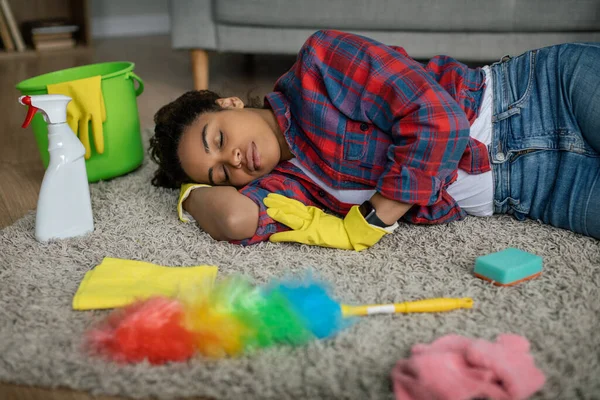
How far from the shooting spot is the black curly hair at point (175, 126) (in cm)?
112

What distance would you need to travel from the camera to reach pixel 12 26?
323 cm

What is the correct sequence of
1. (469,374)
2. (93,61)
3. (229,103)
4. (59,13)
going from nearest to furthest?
(469,374) < (229,103) < (93,61) < (59,13)

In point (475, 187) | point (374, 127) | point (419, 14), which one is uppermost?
point (419, 14)

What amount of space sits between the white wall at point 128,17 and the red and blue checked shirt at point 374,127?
293 cm

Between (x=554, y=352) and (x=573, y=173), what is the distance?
0.44 m

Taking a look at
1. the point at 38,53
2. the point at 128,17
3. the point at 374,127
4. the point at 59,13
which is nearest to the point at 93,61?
the point at 38,53

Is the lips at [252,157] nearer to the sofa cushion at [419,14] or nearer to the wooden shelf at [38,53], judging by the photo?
the sofa cushion at [419,14]

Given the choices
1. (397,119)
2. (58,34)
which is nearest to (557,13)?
(397,119)

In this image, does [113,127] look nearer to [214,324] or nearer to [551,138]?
[214,324]

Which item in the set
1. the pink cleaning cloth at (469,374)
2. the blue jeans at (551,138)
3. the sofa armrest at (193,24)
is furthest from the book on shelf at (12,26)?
the pink cleaning cloth at (469,374)

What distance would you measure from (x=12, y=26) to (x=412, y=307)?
3249 mm

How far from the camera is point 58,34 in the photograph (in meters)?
3.35

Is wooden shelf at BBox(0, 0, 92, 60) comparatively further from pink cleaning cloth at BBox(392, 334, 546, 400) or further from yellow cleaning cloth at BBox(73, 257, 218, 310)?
pink cleaning cloth at BBox(392, 334, 546, 400)

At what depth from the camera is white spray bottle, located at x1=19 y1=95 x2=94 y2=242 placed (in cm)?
103
